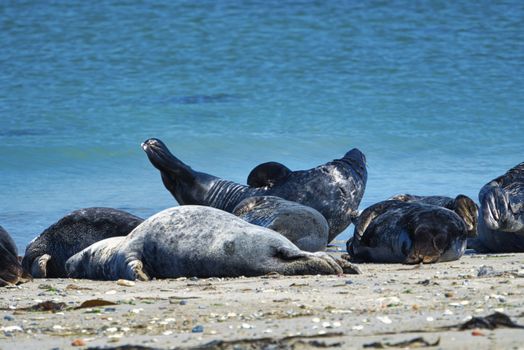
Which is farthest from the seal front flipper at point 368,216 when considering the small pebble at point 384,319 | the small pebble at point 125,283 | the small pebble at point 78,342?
the small pebble at point 78,342

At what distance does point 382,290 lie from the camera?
5.96 m

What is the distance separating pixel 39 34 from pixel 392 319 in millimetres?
20103

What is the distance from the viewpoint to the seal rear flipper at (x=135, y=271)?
7.16 m

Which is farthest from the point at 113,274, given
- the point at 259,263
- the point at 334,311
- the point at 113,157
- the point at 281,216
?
the point at 113,157

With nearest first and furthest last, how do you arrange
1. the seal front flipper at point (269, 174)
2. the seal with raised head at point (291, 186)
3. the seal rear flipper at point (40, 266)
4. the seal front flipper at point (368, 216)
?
the seal rear flipper at point (40, 266) < the seal front flipper at point (368, 216) < the seal with raised head at point (291, 186) < the seal front flipper at point (269, 174)

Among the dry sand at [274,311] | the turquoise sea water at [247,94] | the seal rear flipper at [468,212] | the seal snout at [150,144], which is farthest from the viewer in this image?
the turquoise sea water at [247,94]

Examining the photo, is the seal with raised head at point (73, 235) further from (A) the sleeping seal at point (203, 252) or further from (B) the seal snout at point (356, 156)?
(B) the seal snout at point (356, 156)

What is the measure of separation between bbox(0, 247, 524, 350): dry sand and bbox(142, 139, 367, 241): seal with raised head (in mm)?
3376

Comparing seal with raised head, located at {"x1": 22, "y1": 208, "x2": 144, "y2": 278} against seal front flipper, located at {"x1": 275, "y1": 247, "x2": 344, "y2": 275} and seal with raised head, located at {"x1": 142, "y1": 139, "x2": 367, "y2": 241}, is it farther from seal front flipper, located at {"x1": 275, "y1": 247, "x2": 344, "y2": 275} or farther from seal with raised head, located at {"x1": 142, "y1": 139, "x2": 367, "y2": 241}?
seal with raised head, located at {"x1": 142, "y1": 139, "x2": 367, "y2": 241}

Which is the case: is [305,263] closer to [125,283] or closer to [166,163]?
[125,283]

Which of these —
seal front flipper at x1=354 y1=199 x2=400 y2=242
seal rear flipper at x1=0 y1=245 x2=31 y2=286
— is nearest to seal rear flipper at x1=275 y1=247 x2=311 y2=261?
seal rear flipper at x1=0 y1=245 x2=31 y2=286

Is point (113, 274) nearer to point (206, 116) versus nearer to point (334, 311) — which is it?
point (334, 311)

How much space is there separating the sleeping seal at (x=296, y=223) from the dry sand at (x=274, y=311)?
1.64 metres

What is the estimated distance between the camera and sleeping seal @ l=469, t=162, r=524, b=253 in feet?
28.5
